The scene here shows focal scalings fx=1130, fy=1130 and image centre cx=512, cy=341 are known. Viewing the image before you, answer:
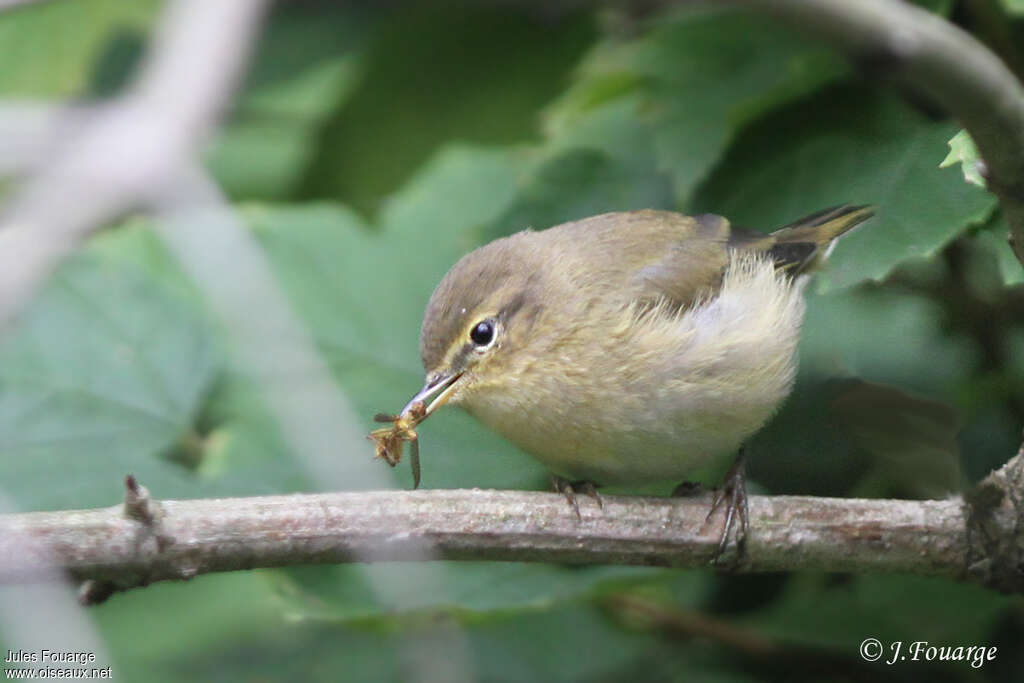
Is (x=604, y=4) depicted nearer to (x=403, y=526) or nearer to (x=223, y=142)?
(x=403, y=526)

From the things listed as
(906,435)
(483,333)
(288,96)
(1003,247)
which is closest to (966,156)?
(1003,247)

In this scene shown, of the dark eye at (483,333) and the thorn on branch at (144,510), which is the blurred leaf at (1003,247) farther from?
the thorn on branch at (144,510)

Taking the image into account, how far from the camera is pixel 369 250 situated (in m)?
4.34

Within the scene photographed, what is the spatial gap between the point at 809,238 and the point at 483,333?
3.47 ft

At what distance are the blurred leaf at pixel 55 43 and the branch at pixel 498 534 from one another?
299 cm

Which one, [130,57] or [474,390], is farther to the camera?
[130,57]

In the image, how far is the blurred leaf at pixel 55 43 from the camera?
15.3 ft

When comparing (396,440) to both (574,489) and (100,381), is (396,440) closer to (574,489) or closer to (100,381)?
(574,489)

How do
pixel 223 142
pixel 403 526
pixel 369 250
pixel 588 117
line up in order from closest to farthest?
pixel 403 526
pixel 588 117
pixel 369 250
pixel 223 142

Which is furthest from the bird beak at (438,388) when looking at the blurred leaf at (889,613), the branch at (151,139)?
the branch at (151,139)

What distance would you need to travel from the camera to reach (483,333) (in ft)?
10.8

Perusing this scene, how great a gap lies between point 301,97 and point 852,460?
3.18m

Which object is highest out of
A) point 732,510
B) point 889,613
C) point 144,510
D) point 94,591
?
point 144,510

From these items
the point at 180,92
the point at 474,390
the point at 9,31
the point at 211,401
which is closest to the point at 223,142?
the point at 9,31
